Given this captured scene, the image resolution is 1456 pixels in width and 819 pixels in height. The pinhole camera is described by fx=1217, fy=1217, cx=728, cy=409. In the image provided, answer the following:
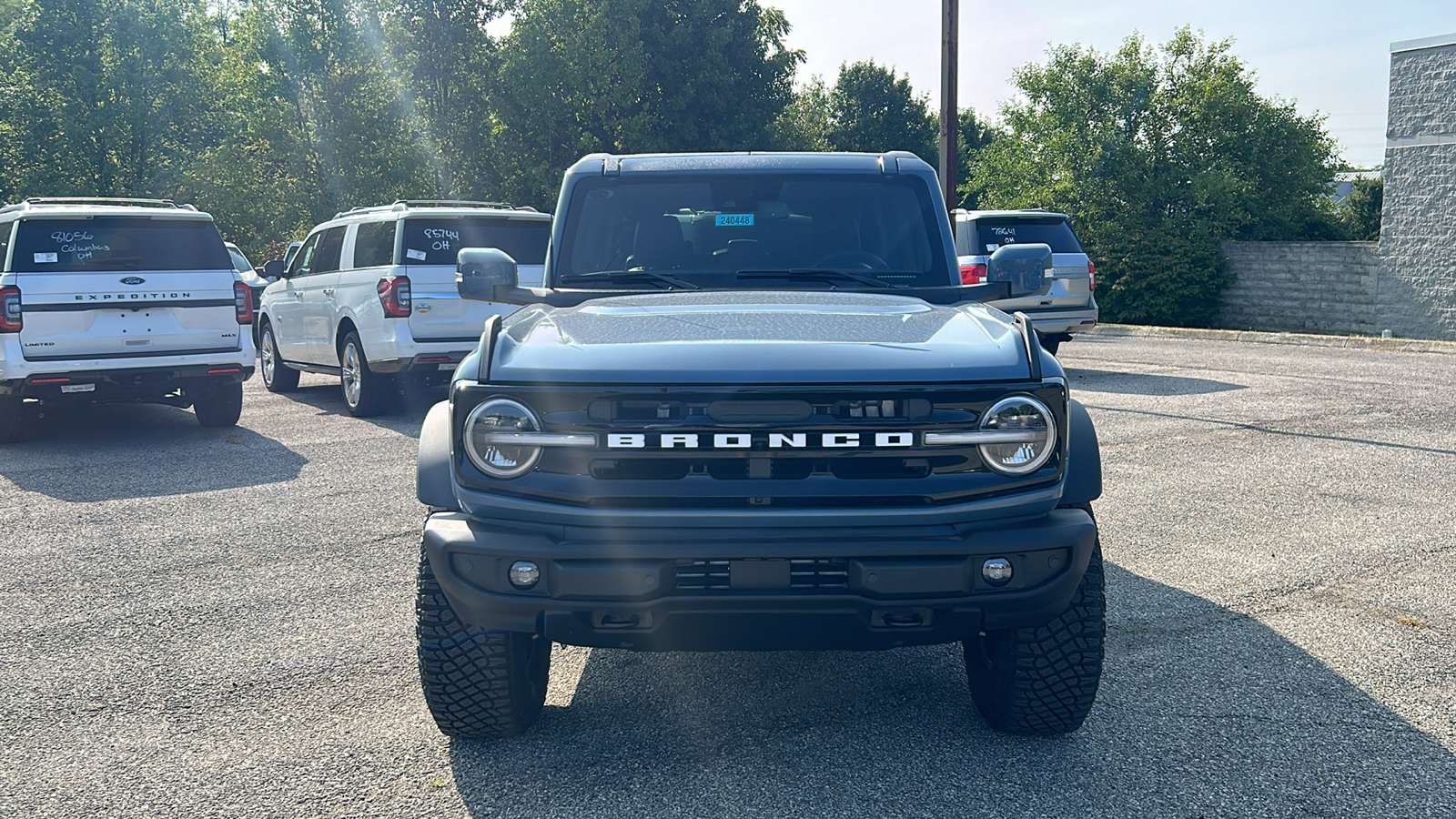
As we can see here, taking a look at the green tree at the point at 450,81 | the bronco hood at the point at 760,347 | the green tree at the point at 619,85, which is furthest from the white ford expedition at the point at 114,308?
the green tree at the point at 450,81

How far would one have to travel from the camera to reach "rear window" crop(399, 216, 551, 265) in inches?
435

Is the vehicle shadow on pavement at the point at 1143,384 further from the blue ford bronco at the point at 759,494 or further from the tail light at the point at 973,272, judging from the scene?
the blue ford bronco at the point at 759,494

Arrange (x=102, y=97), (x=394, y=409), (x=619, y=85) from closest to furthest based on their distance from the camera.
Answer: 1. (x=394, y=409)
2. (x=619, y=85)
3. (x=102, y=97)

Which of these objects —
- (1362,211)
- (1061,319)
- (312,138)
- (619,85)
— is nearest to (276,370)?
(1061,319)

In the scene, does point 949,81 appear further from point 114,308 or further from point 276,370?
point 114,308

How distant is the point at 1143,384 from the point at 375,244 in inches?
330

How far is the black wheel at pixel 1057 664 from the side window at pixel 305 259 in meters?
10.6

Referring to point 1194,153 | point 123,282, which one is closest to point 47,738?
point 123,282

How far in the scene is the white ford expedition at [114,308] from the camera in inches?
376

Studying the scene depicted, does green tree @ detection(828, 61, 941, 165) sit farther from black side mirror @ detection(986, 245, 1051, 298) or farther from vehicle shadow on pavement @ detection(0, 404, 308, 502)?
black side mirror @ detection(986, 245, 1051, 298)

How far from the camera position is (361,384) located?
37.1 ft

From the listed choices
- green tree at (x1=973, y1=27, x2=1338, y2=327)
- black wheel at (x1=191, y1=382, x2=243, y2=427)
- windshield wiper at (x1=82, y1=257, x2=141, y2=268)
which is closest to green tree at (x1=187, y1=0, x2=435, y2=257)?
green tree at (x1=973, y1=27, x2=1338, y2=327)

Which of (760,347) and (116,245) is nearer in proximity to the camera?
(760,347)

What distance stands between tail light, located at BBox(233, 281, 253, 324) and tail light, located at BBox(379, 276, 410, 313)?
113 centimetres
